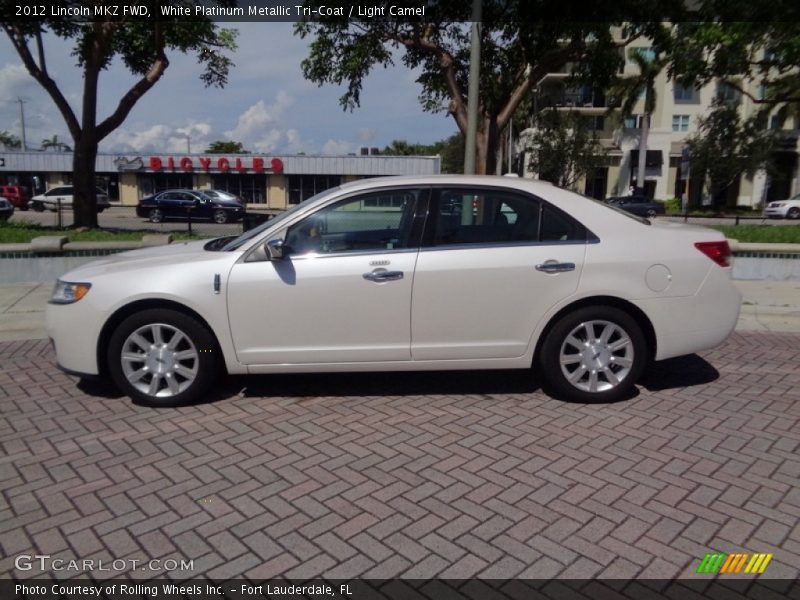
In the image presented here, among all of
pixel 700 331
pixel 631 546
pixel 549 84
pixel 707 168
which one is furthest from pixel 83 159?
pixel 549 84

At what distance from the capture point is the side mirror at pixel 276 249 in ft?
14.8

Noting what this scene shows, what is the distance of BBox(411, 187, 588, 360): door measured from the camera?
4656 millimetres

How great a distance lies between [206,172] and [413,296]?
158ft

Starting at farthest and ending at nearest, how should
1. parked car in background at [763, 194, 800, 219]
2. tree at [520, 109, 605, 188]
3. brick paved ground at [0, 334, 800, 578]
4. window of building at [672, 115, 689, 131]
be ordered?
window of building at [672, 115, 689, 131], tree at [520, 109, 605, 188], parked car in background at [763, 194, 800, 219], brick paved ground at [0, 334, 800, 578]

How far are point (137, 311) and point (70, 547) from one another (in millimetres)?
1986

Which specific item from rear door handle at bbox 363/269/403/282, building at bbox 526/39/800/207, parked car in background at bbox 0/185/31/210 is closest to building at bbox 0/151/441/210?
parked car in background at bbox 0/185/31/210

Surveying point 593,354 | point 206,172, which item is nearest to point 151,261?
point 593,354

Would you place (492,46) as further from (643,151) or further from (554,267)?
(643,151)

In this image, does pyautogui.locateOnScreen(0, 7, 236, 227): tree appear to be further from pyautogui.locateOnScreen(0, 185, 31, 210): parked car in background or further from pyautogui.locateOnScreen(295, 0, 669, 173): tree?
pyautogui.locateOnScreen(0, 185, 31, 210): parked car in background

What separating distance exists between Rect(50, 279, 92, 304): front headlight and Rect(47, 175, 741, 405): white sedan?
2 centimetres

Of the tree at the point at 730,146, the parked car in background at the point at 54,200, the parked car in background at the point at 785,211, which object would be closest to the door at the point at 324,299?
the parked car in background at the point at 54,200

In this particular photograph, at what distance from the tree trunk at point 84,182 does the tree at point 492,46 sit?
5.75 m

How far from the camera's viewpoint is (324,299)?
181 inches

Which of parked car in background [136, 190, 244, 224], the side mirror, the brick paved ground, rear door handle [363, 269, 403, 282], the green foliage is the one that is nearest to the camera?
the brick paved ground
